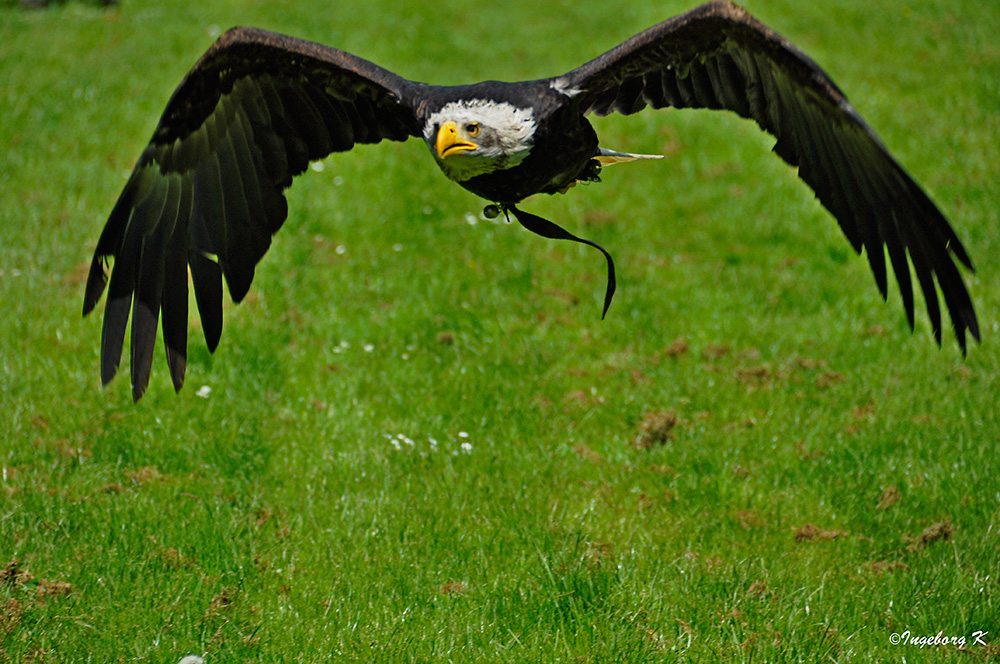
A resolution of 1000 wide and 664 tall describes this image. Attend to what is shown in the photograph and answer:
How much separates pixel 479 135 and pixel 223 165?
2.14 metres

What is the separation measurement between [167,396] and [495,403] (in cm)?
230

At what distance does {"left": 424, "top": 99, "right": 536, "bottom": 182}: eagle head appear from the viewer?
4.32 meters

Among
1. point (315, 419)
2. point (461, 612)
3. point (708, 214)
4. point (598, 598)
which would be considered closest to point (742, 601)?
point (598, 598)

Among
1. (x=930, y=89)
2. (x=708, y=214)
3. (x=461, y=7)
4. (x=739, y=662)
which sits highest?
(x=461, y=7)

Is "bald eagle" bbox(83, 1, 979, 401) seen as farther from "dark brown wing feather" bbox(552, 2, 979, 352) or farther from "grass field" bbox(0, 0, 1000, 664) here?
"grass field" bbox(0, 0, 1000, 664)

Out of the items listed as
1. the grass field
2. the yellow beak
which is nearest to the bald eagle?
the yellow beak

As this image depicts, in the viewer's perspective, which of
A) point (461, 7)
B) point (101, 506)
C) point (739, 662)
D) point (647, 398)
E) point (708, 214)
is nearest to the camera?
point (739, 662)

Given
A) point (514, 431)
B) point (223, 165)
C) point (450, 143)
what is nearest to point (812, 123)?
point (450, 143)

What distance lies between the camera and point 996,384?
267 inches

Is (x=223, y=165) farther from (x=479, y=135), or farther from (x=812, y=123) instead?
(x=812, y=123)

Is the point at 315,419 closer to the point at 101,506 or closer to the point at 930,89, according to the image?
the point at 101,506

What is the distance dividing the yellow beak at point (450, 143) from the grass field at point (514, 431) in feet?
7.51

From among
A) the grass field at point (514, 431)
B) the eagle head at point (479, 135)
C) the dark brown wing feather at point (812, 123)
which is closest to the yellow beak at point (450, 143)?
the eagle head at point (479, 135)

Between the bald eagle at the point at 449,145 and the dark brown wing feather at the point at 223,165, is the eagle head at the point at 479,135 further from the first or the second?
the dark brown wing feather at the point at 223,165
